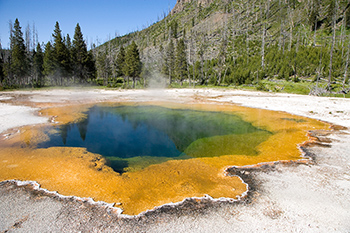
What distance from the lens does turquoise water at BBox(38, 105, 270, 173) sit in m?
7.09

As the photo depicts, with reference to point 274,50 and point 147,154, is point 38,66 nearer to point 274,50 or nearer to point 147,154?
point 147,154

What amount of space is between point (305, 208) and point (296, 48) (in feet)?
130

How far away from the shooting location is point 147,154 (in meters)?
7.10

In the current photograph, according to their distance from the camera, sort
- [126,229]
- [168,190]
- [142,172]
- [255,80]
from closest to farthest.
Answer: [126,229] → [168,190] → [142,172] → [255,80]

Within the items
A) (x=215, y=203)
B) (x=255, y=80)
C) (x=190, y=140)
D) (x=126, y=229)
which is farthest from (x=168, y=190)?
(x=255, y=80)

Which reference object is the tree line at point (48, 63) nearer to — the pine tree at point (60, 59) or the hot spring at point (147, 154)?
the pine tree at point (60, 59)

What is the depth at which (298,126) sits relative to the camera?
32.7 ft

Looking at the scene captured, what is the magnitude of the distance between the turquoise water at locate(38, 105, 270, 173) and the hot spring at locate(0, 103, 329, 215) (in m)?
0.03

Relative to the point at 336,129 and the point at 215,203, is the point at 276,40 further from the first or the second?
the point at 215,203

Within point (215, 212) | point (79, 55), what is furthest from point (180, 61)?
point (215, 212)

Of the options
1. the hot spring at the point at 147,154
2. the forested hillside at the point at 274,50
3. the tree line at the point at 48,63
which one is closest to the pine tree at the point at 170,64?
the forested hillside at the point at 274,50

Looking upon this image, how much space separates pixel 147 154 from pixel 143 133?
3.04 m

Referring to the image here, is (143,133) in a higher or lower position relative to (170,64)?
lower

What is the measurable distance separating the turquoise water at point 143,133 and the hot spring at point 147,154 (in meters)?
0.03
